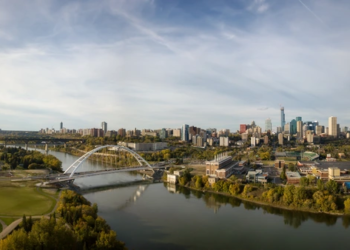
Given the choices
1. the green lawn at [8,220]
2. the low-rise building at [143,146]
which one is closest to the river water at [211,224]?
the green lawn at [8,220]

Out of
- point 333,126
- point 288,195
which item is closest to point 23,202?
point 288,195

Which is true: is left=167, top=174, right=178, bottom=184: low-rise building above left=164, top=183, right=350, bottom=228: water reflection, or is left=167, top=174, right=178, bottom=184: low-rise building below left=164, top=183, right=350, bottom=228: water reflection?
above

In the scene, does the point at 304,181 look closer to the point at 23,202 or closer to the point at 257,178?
the point at 257,178

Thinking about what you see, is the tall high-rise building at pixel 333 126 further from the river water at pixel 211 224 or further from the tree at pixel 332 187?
the river water at pixel 211 224

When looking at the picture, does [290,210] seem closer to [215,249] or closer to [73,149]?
[215,249]

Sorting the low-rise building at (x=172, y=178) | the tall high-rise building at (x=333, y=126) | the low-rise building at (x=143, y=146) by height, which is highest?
the tall high-rise building at (x=333, y=126)

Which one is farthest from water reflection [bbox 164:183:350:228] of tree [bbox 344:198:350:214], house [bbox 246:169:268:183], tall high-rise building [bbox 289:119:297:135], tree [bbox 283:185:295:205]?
tall high-rise building [bbox 289:119:297:135]

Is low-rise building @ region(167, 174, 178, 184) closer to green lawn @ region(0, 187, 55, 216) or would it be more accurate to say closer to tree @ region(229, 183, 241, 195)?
tree @ region(229, 183, 241, 195)

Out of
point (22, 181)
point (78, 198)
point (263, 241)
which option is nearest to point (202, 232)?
point (263, 241)
